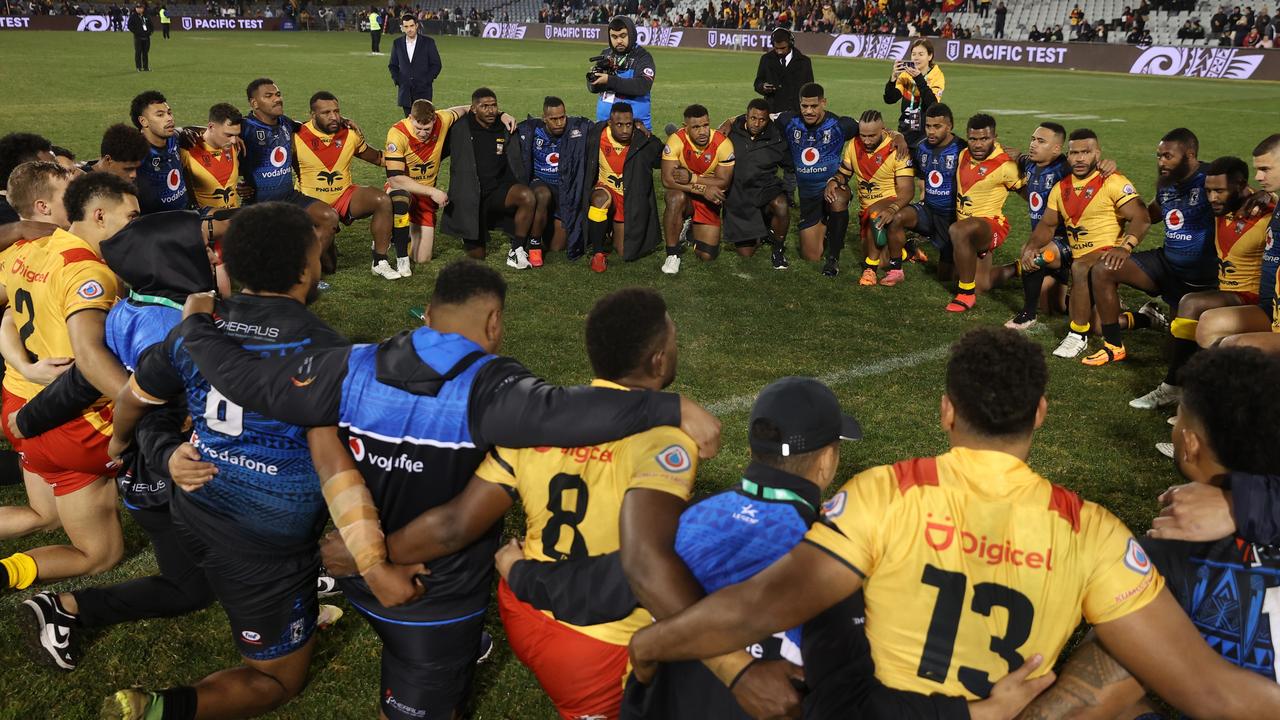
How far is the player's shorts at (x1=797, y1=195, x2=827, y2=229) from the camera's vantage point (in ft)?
36.9

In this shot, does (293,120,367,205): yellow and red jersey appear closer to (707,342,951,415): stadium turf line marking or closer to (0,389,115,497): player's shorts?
(707,342,951,415): stadium turf line marking

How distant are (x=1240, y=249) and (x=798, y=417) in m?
6.53

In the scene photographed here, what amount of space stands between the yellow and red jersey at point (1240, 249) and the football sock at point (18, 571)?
26.9 feet

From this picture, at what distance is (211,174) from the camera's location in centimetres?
932

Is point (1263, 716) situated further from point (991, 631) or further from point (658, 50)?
point (658, 50)

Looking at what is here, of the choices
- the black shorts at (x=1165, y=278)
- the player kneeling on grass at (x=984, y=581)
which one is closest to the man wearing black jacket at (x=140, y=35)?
the black shorts at (x=1165, y=278)

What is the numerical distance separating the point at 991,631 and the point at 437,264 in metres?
8.99

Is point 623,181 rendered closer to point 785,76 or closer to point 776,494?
point 785,76

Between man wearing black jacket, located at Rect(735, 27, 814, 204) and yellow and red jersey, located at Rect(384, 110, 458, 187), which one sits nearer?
yellow and red jersey, located at Rect(384, 110, 458, 187)

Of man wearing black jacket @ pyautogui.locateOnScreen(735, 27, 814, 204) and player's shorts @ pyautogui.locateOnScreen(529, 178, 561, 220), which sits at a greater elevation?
man wearing black jacket @ pyautogui.locateOnScreen(735, 27, 814, 204)

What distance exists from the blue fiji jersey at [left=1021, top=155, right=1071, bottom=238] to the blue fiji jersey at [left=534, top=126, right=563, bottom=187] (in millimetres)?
5127

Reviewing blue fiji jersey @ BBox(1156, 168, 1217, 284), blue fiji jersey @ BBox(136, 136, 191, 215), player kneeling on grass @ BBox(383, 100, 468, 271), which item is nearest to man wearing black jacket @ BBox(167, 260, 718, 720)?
blue fiji jersey @ BBox(136, 136, 191, 215)

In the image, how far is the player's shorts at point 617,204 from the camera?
11008mm

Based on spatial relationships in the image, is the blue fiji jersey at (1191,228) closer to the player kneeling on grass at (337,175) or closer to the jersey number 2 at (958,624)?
the jersey number 2 at (958,624)
